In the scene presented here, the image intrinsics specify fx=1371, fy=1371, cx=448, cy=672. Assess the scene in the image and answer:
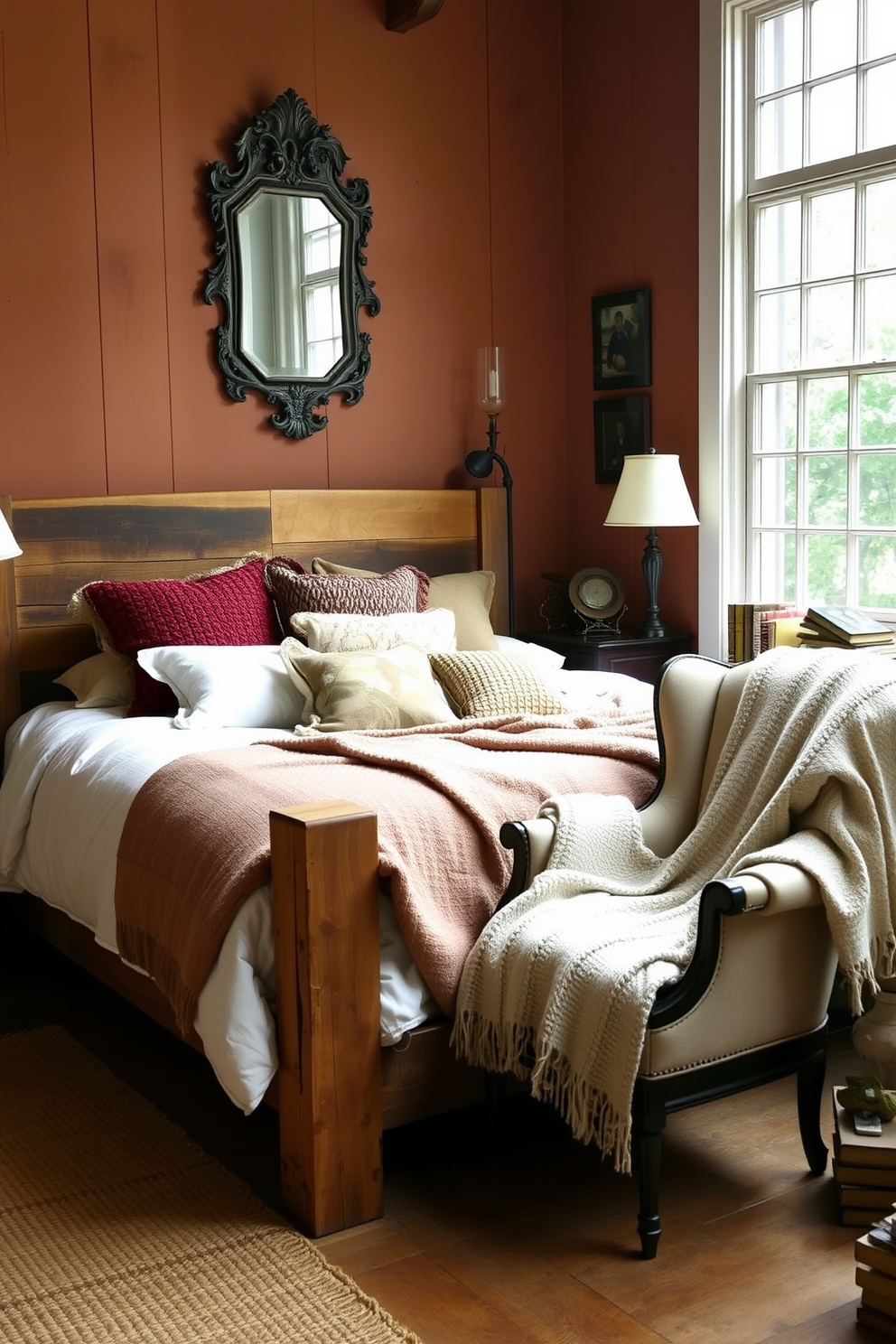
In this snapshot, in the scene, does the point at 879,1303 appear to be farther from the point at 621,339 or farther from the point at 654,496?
the point at 621,339

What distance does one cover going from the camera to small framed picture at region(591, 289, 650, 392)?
4898mm

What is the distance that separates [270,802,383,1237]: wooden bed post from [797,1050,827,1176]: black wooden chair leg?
2.71 feet

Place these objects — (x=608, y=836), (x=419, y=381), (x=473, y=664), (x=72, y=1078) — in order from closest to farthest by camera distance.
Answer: (x=608, y=836), (x=72, y=1078), (x=473, y=664), (x=419, y=381)

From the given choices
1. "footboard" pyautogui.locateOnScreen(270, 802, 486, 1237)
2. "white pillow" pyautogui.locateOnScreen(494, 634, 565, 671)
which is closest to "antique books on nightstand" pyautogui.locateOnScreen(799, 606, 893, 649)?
"white pillow" pyautogui.locateOnScreen(494, 634, 565, 671)

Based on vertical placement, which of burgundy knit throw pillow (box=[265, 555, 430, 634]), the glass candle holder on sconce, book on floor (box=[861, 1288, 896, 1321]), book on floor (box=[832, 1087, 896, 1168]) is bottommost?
book on floor (box=[861, 1288, 896, 1321])

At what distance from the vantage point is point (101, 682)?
3945mm

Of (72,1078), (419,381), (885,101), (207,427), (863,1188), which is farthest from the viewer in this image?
(419,381)

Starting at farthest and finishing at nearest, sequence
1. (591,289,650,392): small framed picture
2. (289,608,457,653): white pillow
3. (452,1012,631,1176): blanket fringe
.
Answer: (591,289,650,392): small framed picture
(289,608,457,653): white pillow
(452,1012,631,1176): blanket fringe

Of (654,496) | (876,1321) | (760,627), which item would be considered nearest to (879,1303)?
(876,1321)

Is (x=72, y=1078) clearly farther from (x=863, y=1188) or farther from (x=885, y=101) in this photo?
(x=885, y=101)

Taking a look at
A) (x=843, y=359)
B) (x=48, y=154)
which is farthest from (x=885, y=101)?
(x=48, y=154)

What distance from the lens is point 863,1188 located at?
8.05 ft

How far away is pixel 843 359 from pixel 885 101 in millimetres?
755

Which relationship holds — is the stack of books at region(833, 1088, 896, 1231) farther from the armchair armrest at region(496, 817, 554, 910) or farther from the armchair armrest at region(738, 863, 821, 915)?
the armchair armrest at region(496, 817, 554, 910)
